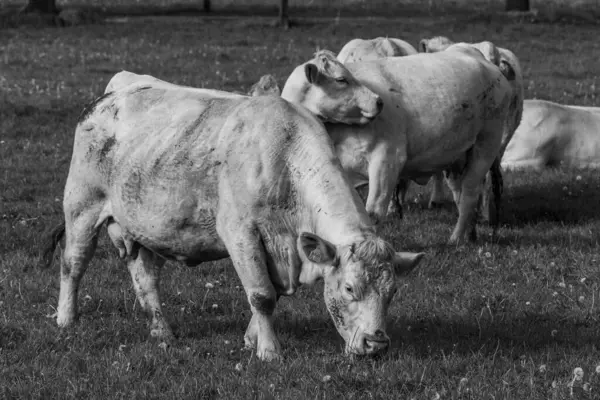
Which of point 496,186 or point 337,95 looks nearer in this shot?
point 337,95

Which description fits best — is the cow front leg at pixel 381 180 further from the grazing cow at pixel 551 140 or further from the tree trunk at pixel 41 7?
the tree trunk at pixel 41 7

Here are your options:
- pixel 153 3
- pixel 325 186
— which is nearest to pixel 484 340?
pixel 325 186

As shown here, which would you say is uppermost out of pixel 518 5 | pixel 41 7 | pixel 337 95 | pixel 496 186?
pixel 337 95

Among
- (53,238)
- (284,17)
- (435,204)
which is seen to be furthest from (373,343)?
(284,17)

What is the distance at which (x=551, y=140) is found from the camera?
50.0ft

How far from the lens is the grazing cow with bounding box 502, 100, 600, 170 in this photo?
15219mm

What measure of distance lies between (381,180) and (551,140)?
18.9 ft

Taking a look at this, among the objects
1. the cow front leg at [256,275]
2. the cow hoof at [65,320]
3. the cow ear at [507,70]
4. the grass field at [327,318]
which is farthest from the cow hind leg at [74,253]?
the cow ear at [507,70]

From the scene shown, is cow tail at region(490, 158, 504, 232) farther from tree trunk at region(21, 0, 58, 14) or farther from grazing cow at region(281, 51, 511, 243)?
tree trunk at region(21, 0, 58, 14)

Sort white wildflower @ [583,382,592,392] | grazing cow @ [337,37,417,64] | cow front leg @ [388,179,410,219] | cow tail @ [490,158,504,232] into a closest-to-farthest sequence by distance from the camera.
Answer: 1. white wildflower @ [583,382,592,392]
2. cow tail @ [490,158,504,232]
3. cow front leg @ [388,179,410,219]
4. grazing cow @ [337,37,417,64]

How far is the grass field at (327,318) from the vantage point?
648cm

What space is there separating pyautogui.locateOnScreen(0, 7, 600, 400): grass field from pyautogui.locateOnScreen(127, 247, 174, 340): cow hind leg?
0.60 feet

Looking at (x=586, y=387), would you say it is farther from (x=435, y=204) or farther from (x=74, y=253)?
(x=435, y=204)

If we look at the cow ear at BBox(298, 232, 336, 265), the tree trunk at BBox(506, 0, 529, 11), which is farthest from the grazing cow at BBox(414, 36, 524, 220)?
the tree trunk at BBox(506, 0, 529, 11)
